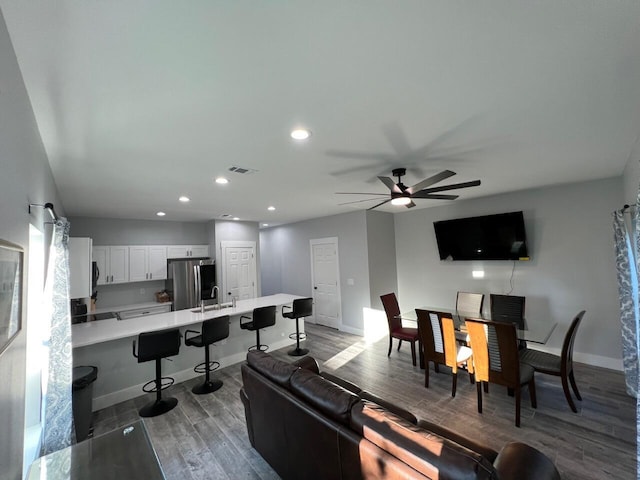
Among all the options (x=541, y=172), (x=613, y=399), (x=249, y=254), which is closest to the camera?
(x=613, y=399)

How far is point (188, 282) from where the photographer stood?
5.94 m

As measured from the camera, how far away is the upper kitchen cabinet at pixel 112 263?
5371 millimetres

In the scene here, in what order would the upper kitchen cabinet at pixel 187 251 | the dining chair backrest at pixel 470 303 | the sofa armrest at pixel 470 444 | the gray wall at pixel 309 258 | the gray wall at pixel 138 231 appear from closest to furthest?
the sofa armrest at pixel 470 444 → the dining chair backrest at pixel 470 303 → the gray wall at pixel 138 231 → the gray wall at pixel 309 258 → the upper kitchen cabinet at pixel 187 251

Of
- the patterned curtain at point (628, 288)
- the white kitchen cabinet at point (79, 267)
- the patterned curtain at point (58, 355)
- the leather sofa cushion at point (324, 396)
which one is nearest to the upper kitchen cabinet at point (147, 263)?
the white kitchen cabinet at point (79, 267)

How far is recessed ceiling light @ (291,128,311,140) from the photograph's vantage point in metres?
2.08

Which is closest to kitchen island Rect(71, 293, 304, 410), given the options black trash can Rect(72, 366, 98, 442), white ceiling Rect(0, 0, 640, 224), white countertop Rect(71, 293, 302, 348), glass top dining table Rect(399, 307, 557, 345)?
white countertop Rect(71, 293, 302, 348)

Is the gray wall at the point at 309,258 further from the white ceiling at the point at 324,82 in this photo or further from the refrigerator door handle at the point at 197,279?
the white ceiling at the point at 324,82

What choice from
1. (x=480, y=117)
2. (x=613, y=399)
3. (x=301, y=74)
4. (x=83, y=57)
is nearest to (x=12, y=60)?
(x=83, y=57)

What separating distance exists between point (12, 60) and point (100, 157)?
1411mm

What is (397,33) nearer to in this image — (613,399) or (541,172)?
(541,172)

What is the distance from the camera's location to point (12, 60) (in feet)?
3.90

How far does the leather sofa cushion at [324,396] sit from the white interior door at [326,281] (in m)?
4.36

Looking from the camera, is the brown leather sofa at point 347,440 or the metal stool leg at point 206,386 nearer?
the brown leather sofa at point 347,440

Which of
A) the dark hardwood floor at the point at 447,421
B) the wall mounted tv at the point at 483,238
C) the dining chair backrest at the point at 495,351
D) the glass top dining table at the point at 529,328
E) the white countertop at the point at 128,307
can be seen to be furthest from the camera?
the white countertop at the point at 128,307
